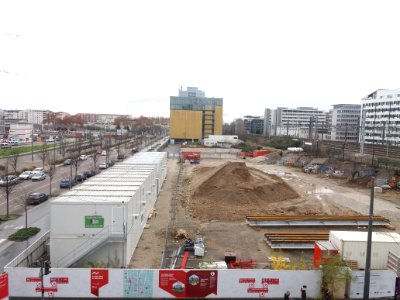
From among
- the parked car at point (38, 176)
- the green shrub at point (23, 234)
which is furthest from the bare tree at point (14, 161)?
the green shrub at point (23, 234)

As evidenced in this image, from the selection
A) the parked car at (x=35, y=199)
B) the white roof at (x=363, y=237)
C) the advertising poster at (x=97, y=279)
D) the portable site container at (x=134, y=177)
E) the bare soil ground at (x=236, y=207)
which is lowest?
the bare soil ground at (x=236, y=207)

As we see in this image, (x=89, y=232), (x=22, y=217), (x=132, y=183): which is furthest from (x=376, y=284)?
(x=22, y=217)

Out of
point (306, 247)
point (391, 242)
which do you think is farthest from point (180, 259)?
point (391, 242)

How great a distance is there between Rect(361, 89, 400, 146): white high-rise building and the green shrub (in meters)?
62.9

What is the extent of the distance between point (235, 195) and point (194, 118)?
228 ft

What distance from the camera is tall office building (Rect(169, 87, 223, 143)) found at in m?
95.8

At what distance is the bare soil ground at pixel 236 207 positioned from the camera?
1788cm

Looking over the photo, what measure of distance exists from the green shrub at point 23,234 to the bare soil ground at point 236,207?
5811 millimetres

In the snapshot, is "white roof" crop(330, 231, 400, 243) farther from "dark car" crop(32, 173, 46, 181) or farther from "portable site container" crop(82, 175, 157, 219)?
"dark car" crop(32, 173, 46, 181)

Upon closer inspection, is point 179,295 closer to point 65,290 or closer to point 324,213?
point 65,290

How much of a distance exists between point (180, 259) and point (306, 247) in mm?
6720

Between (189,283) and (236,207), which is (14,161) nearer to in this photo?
(236,207)

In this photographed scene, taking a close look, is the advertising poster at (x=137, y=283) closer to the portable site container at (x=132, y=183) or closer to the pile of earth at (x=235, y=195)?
the portable site container at (x=132, y=183)

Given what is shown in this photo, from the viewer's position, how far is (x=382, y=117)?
7631 centimetres
